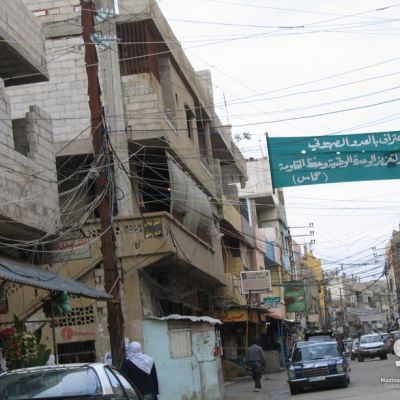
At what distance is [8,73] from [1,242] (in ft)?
13.7

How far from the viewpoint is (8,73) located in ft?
57.6

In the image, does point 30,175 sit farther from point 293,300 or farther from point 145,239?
point 293,300

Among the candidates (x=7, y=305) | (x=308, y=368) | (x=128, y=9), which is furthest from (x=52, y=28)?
(x=308, y=368)

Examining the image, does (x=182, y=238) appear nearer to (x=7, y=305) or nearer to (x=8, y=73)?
(x=7, y=305)

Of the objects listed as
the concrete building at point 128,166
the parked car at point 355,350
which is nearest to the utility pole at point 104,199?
the concrete building at point 128,166

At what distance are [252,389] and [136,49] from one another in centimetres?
1200

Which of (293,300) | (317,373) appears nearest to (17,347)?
(317,373)

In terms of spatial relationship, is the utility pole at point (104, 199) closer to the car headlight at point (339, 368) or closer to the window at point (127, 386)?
the window at point (127, 386)

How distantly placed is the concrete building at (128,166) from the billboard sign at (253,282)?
756cm

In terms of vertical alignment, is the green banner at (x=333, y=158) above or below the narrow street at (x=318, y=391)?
above

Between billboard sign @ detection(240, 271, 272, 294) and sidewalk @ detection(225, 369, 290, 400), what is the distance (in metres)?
4.14

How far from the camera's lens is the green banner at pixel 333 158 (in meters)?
18.6

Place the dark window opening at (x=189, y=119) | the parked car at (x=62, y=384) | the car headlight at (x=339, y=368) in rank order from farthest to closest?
the dark window opening at (x=189, y=119)
the car headlight at (x=339, y=368)
the parked car at (x=62, y=384)

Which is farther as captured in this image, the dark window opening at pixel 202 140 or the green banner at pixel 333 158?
the dark window opening at pixel 202 140
